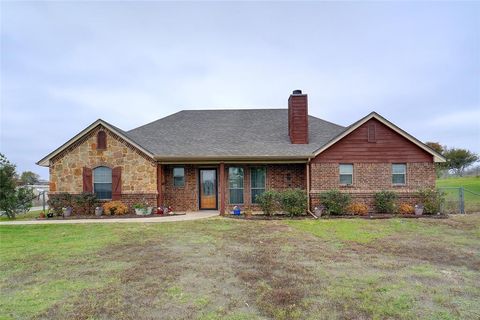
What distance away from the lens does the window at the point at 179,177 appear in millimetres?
14773

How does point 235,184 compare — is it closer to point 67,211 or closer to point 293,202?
point 293,202

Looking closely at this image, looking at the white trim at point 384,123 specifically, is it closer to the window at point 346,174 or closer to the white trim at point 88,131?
the window at point 346,174

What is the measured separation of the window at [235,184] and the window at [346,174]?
4.69m

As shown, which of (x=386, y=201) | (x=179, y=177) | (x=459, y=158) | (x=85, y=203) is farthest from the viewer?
(x=459, y=158)

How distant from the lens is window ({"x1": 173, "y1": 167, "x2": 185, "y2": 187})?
14.8m

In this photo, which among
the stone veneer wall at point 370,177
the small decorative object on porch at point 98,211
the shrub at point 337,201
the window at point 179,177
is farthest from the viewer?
the window at point 179,177

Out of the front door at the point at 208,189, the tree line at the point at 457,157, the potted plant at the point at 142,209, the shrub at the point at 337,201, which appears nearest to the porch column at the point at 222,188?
the front door at the point at 208,189

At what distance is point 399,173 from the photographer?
45.1 feet

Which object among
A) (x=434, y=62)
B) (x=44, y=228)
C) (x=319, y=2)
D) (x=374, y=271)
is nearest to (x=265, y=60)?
(x=319, y=2)

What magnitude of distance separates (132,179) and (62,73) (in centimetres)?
1254

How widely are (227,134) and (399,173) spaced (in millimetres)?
8506

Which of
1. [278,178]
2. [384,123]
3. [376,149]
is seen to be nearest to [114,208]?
[278,178]

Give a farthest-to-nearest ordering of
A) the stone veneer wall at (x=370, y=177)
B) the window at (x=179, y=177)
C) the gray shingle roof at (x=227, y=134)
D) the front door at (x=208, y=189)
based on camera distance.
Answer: the front door at (x=208, y=189) < the window at (x=179, y=177) < the gray shingle roof at (x=227, y=134) < the stone veneer wall at (x=370, y=177)

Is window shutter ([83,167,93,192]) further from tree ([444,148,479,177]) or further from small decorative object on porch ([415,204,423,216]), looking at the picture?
tree ([444,148,479,177])
